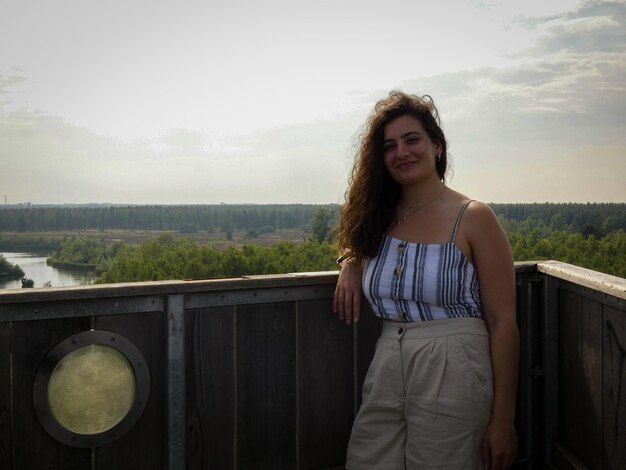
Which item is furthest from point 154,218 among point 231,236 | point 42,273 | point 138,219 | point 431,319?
point 431,319

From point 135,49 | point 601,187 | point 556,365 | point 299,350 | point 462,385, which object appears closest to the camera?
point 462,385

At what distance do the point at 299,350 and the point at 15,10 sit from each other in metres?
90.2

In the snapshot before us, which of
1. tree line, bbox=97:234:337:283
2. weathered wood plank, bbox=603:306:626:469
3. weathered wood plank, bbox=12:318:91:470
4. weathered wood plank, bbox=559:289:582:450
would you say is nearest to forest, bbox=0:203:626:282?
tree line, bbox=97:234:337:283

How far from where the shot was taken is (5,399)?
67.7 inches

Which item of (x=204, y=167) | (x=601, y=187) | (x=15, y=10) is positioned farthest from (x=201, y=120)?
(x=601, y=187)

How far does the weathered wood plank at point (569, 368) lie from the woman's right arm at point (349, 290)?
732mm

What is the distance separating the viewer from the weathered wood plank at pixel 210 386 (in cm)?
195

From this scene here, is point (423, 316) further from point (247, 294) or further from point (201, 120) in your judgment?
point (201, 120)

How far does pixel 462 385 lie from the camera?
165 cm

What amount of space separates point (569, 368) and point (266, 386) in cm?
104

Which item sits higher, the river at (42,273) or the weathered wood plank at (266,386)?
the weathered wood plank at (266,386)

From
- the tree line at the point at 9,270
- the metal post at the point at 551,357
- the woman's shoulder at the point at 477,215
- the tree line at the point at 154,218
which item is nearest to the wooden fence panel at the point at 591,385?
the metal post at the point at 551,357

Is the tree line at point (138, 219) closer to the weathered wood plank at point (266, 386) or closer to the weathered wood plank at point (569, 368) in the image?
the weathered wood plank at point (569, 368)

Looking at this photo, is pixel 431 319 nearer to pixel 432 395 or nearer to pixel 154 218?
pixel 432 395
